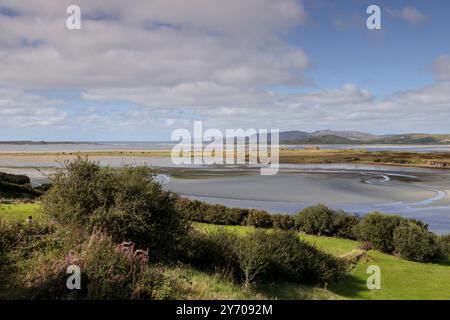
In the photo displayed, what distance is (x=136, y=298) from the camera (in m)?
9.58

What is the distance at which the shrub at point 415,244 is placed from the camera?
894 inches

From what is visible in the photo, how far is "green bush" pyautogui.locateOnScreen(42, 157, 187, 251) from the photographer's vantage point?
46.5 feet

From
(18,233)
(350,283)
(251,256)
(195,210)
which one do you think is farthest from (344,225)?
(18,233)

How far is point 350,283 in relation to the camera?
17.8m

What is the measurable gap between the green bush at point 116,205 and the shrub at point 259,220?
14.0 m

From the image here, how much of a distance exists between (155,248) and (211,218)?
54.6 ft

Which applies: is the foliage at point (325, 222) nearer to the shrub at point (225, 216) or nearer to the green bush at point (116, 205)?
the shrub at point (225, 216)

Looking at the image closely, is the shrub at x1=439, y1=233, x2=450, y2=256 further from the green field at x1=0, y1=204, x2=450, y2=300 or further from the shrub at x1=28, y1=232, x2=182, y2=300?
the shrub at x1=28, y1=232, x2=182, y2=300

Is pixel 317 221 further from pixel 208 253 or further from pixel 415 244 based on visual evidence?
pixel 208 253

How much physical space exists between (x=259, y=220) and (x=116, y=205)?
54.8ft

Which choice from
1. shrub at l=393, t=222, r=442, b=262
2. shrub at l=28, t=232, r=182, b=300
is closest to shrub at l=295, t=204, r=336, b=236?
shrub at l=393, t=222, r=442, b=262

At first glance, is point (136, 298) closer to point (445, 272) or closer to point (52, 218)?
point (52, 218)

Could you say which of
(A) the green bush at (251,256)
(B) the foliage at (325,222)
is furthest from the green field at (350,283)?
(B) the foliage at (325,222)
